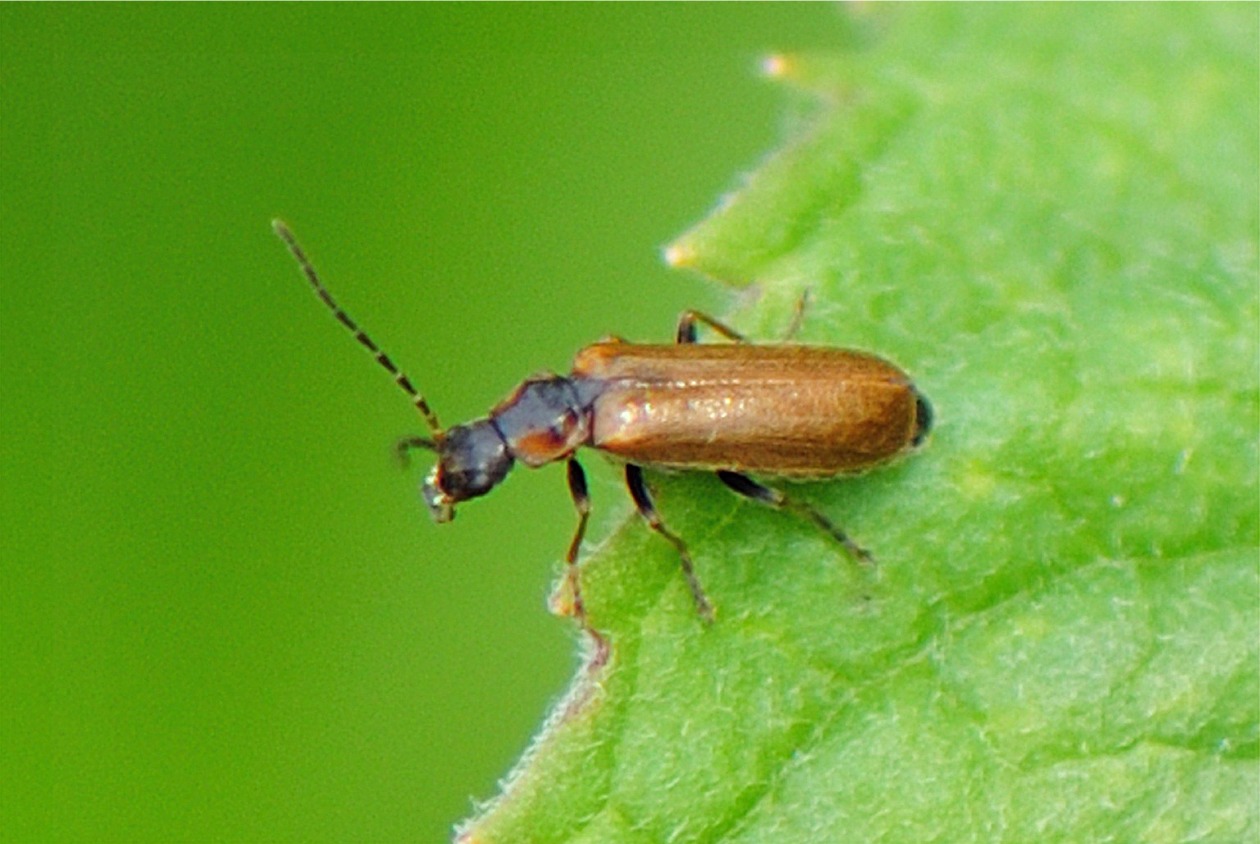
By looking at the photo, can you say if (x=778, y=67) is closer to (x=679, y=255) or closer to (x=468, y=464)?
(x=679, y=255)

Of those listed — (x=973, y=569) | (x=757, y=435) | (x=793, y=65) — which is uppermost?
(x=793, y=65)

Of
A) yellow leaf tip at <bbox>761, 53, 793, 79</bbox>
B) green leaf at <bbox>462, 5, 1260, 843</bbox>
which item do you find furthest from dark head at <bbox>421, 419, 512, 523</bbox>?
yellow leaf tip at <bbox>761, 53, 793, 79</bbox>

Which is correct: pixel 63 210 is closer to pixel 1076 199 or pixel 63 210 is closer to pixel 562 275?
pixel 562 275

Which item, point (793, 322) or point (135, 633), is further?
point (135, 633)

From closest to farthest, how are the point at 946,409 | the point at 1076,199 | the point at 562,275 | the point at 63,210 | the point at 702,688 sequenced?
the point at 702,688, the point at 946,409, the point at 1076,199, the point at 63,210, the point at 562,275

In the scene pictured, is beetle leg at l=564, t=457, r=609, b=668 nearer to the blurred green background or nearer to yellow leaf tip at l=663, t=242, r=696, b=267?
the blurred green background

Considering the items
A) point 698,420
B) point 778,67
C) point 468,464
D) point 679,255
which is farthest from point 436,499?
point 778,67

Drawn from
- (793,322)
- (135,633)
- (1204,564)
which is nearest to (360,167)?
(135,633)
